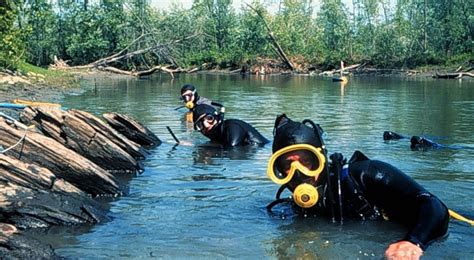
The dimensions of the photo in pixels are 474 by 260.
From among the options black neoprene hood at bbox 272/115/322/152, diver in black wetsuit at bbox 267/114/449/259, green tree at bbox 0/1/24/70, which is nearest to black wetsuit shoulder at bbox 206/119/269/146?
diver in black wetsuit at bbox 267/114/449/259

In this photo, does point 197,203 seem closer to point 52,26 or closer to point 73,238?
point 73,238

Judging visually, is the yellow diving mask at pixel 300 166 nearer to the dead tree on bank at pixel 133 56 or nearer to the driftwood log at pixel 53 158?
the driftwood log at pixel 53 158

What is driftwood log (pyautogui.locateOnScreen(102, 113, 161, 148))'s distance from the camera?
1138 cm

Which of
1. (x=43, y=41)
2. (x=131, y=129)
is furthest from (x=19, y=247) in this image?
(x=43, y=41)

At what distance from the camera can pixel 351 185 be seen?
5.05 metres

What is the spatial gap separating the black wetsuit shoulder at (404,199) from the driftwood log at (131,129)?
22.4 ft

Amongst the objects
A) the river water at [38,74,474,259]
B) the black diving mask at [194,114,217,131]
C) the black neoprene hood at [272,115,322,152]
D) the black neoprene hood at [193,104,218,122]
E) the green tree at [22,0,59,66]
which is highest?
the green tree at [22,0,59,66]

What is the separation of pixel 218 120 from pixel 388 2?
248 feet

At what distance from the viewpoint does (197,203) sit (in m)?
6.92

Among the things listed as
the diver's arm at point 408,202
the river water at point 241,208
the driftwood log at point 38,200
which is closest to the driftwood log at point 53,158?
the river water at point 241,208

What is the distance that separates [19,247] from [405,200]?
286 centimetres

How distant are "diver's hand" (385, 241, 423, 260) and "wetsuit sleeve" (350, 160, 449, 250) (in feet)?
0.20

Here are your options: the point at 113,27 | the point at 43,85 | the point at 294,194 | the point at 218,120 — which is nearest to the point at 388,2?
the point at 113,27

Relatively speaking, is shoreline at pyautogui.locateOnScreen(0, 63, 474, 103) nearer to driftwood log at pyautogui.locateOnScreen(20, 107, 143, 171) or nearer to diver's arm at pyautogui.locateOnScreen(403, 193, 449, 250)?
driftwood log at pyautogui.locateOnScreen(20, 107, 143, 171)
